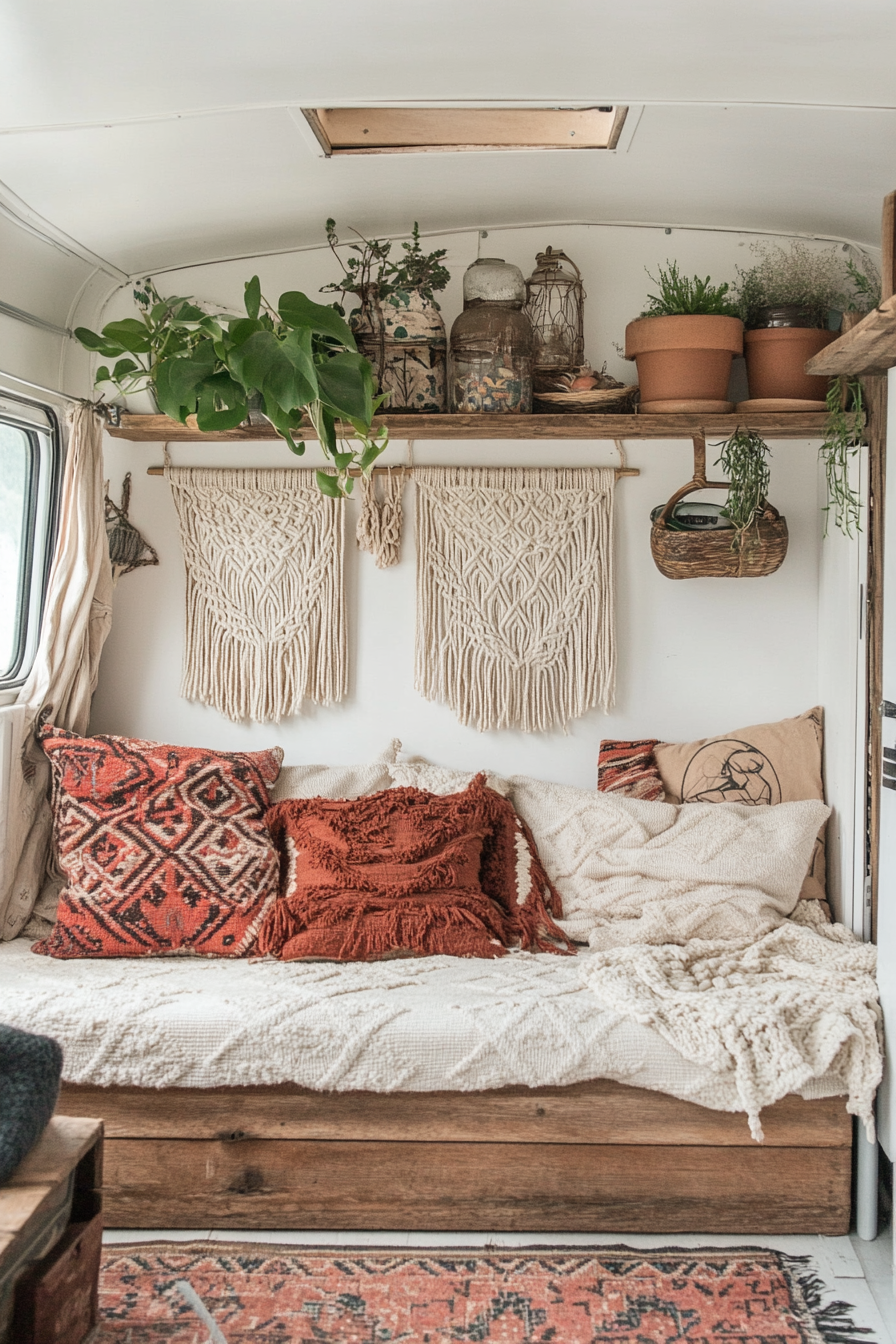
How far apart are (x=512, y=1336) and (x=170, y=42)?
7.61 feet

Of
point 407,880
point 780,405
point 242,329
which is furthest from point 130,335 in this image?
point 780,405

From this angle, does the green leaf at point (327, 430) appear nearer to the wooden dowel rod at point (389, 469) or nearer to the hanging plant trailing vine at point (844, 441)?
the wooden dowel rod at point (389, 469)

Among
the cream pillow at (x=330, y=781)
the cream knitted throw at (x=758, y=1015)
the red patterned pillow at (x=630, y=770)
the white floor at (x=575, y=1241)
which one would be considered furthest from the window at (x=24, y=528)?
the cream knitted throw at (x=758, y=1015)

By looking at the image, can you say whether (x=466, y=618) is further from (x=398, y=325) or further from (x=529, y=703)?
(x=398, y=325)

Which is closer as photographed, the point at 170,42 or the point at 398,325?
the point at 170,42

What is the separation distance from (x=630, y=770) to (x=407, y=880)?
725mm

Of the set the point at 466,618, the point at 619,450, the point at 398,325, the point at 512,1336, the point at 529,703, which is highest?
the point at 398,325

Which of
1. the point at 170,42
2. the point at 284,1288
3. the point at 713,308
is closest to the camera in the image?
the point at 170,42

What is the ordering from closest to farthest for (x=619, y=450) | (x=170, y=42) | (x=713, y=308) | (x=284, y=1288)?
(x=170, y=42)
(x=284, y=1288)
(x=713, y=308)
(x=619, y=450)

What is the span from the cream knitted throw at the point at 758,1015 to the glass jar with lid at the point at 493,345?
1.47 metres

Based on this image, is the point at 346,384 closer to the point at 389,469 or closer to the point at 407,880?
the point at 389,469

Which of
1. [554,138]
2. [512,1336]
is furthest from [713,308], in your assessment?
[512,1336]

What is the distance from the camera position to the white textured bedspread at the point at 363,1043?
211 centimetres

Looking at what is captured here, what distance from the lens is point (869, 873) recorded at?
8.51ft
